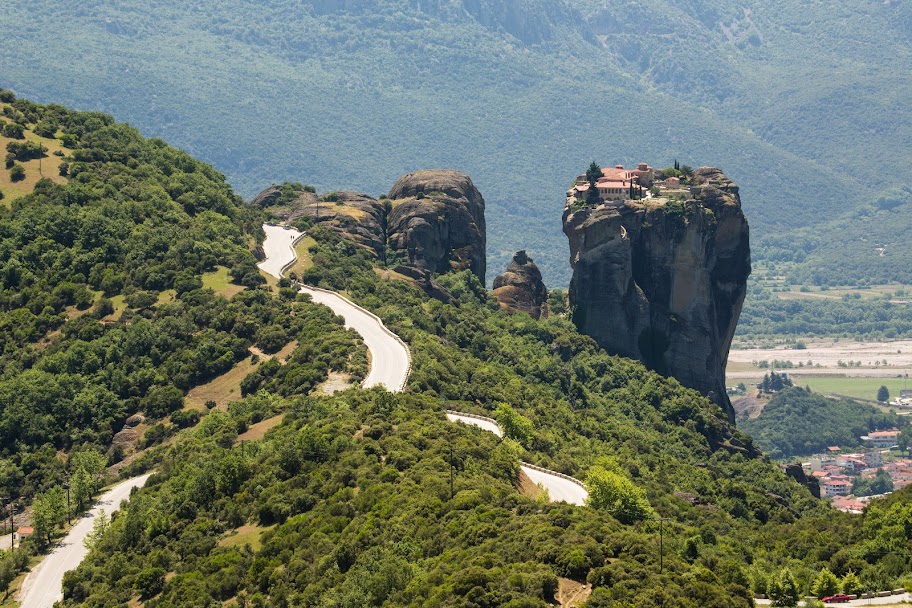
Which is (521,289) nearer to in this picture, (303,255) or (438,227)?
(438,227)

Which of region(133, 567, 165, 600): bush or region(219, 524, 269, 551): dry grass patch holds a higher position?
region(219, 524, 269, 551): dry grass patch

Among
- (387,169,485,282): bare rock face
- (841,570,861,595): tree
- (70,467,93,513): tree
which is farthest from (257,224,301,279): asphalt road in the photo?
(841,570,861,595): tree

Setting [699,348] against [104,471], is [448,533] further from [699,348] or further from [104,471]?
[699,348]

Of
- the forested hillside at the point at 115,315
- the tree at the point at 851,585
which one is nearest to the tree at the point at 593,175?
the forested hillside at the point at 115,315

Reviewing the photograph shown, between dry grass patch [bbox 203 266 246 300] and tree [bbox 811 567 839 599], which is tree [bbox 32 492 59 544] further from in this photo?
tree [bbox 811 567 839 599]

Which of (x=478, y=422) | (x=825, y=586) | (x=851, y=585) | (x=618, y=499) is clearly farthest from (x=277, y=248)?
(x=851, y=585)
